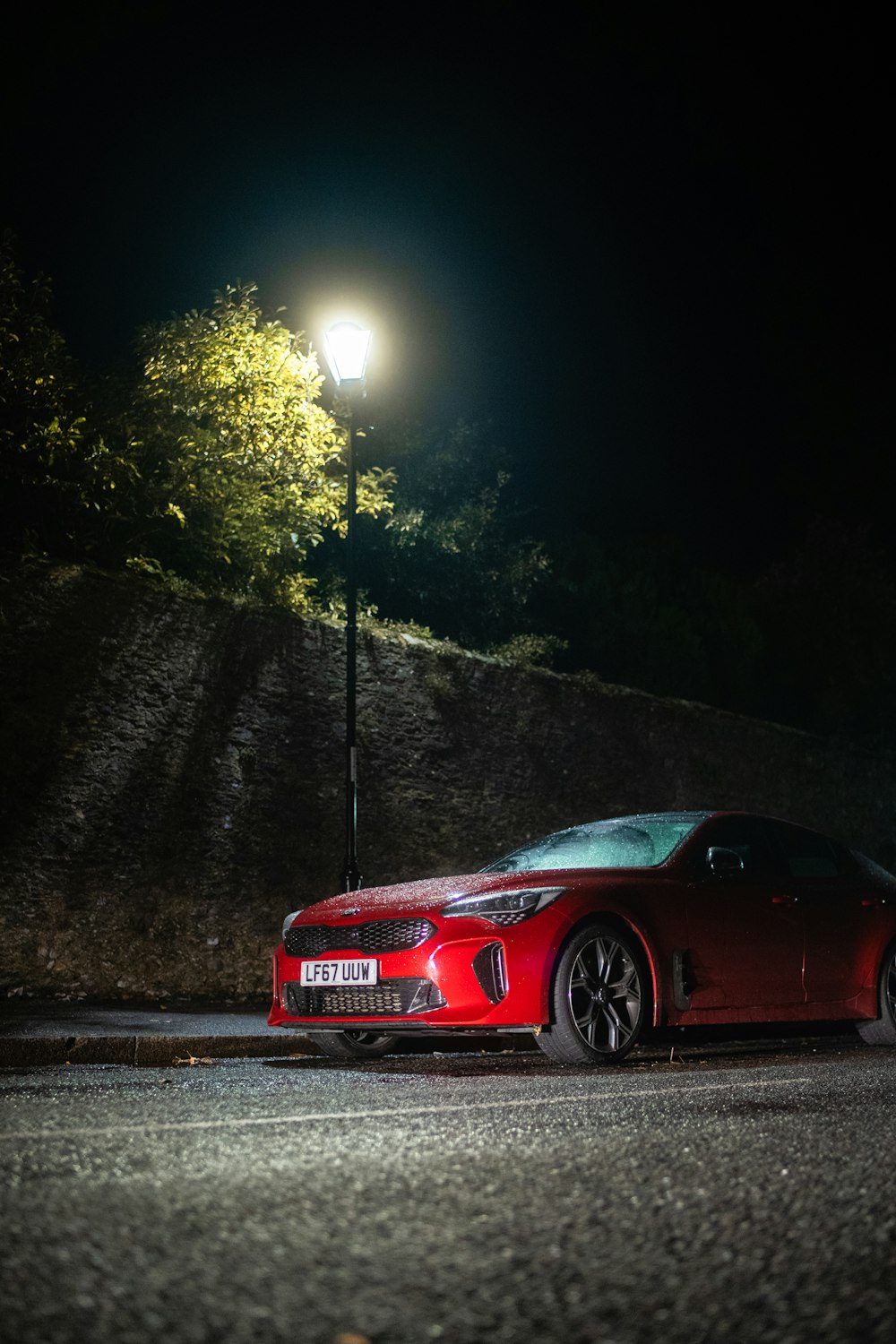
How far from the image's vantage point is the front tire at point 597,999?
7.23 meters

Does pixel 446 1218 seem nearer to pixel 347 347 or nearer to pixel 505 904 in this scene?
pixel 505 904

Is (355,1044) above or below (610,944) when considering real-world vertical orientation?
below

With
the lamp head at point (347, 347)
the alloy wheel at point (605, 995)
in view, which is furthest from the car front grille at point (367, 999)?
the lamp head at point (347, 347)

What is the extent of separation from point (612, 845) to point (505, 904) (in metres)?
1.50

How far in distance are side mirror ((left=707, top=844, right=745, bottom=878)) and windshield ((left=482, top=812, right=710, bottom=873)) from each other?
0.97 ft

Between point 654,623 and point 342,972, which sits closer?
point 342,972

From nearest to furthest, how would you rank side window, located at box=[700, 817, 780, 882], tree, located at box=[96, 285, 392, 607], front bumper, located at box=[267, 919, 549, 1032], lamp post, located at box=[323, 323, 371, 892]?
front bumper, located at box=[267, 919, 549, 1032], side window, located at box=[700, 817, 780, 882], lamp post, located at box=[323, 323, 371, 892], tree, located at box=[96, 285, 392, 607]

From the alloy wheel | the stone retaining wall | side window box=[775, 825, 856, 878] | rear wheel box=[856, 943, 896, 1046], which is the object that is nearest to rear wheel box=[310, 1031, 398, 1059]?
the alloy wheel

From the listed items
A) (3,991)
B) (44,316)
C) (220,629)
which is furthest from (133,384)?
(3,991)

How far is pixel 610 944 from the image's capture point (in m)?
7.54

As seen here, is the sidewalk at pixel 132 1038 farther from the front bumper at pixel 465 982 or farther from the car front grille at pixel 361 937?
the front bumper at pixel 465 982

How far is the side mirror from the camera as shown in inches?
318

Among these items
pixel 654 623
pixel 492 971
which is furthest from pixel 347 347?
pixel 654 623

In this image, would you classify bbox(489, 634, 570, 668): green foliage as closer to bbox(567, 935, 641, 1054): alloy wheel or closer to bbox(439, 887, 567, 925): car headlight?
bbox(567, 935, 641, 1054): alloy wheel
